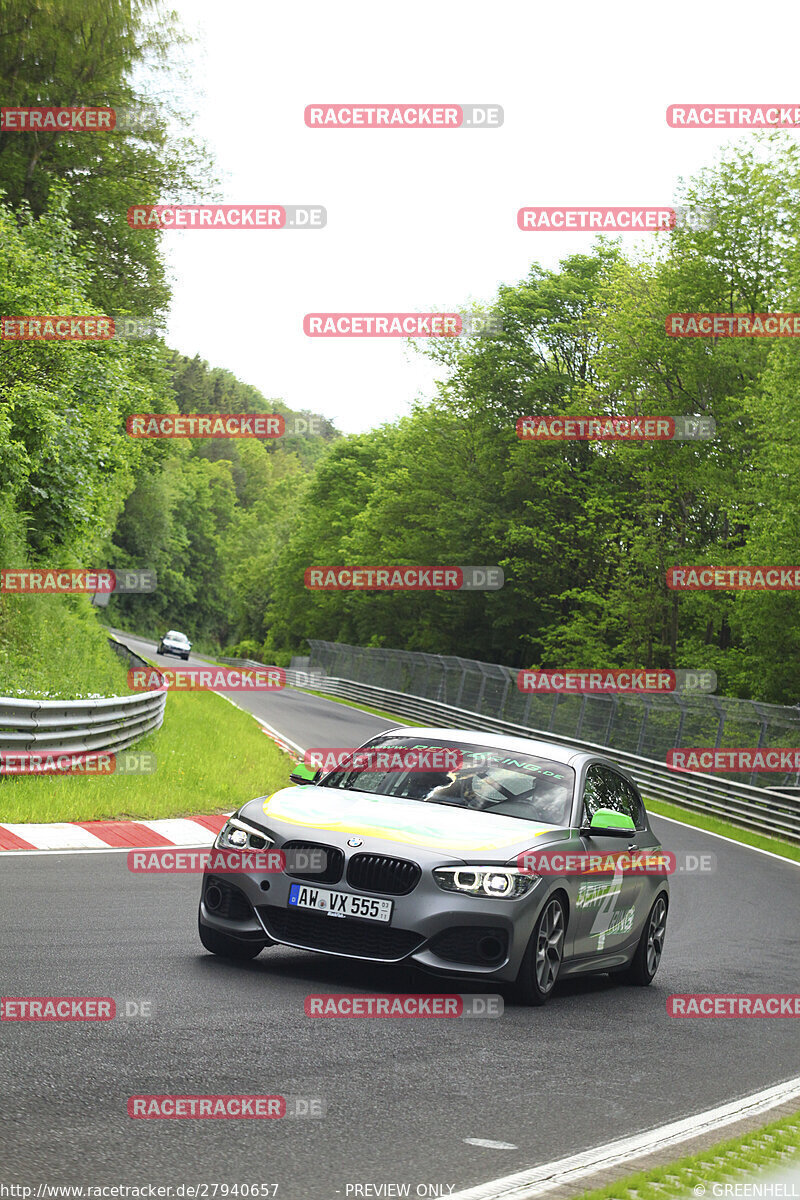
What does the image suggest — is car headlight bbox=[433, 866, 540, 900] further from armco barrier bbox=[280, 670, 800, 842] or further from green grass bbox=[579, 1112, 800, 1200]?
armco barrier bbox=[280, 670, 800, 842]

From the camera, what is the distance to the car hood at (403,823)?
297 inches

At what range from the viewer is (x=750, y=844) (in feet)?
82.1

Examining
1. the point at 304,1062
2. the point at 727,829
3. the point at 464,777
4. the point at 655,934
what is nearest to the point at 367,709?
the point at 727,829

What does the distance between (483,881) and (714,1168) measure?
8.93 ft

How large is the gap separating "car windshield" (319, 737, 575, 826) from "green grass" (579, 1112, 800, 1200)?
307 cm

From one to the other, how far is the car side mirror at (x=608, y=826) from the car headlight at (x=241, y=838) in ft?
6.51

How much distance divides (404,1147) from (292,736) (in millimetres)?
31477

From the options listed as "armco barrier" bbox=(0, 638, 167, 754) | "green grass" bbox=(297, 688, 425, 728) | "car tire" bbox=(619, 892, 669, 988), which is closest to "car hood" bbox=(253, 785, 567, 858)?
"car tire" bbox=(619, 892, 669, 988)

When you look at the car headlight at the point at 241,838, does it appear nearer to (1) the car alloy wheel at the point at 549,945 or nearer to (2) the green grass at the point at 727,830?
(1) the car alloy wheel at the point at 549,945

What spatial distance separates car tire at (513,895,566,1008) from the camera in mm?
7605

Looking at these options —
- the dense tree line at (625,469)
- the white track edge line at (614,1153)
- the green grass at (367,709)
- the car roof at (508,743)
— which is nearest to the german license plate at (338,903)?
the car roof at (508,743)

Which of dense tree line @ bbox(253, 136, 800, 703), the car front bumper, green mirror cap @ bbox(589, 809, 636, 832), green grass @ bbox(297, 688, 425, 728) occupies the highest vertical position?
dense tree line @ bbox(253, 136, 800, 703)

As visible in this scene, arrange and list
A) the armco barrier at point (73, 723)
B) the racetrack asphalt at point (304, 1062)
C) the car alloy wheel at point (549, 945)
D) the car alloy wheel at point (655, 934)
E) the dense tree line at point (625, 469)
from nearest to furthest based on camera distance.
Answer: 1. the racetrack asphalt at point (304, 1062)
2. the car alloy wheel at point (549, 945)
3. the car alloy wheel at point (655, 934)
4. the armco barrier at point (73, 723)
5. the dense tree line at point (625, 469)

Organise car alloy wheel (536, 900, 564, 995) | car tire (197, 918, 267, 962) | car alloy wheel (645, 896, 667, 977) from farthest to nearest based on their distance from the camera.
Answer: car alloy wheel (645, 896, 667, 977) < car tire (197, 918, 267, 962) < car alloy wheel (536, 900, 564, 995)
